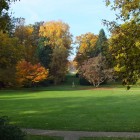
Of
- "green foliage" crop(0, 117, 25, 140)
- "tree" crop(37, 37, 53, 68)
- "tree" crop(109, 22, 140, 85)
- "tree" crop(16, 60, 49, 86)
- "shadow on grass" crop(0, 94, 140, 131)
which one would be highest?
"tree" crop(37, 37, 53, 68)

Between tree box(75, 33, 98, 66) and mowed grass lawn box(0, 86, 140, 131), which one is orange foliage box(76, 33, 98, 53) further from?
mowed grass lawn box(0, 86, 140, 131)

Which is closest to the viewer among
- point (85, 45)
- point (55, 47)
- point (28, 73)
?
point (28, 73)

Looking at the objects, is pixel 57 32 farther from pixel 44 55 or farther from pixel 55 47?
pixel 44 55

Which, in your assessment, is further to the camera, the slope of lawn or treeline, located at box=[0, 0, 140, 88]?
the slope of lawn

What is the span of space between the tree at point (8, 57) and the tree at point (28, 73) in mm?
1341

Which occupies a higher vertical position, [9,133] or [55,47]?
[55,47]

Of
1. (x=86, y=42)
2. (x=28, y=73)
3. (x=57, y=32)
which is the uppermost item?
(x=57, y=32)

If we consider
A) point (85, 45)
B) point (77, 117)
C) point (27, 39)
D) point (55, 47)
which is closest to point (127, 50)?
point (77, 117)

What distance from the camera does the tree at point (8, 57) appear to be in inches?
2672

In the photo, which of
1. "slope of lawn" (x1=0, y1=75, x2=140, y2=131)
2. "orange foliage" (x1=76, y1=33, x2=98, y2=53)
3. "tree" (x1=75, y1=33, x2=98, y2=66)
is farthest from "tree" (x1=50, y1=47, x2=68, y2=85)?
"slope of lawn" (x1=0, y1=75, x2=140, y2=131)

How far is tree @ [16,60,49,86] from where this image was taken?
76650 millimetres

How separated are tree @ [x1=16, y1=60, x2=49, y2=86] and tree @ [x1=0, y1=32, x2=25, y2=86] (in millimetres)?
1341

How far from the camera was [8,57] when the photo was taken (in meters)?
71.3

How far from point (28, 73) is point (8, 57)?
27.0 ft
